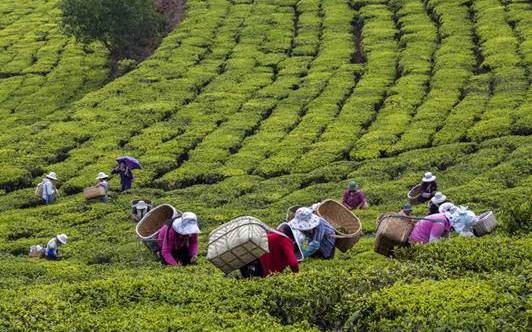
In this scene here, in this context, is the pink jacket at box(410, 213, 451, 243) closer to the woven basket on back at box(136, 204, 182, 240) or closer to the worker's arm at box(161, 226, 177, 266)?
the worker's arm at box(161, 226, 177, 266)

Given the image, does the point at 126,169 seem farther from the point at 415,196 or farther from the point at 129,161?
the point at 415,196

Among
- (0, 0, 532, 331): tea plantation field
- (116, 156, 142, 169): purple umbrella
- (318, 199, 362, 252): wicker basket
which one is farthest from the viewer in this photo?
(116, 156, 142, 169): purple umbrella

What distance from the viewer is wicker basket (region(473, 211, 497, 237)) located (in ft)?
44.7

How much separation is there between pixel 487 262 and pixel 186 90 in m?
28.8

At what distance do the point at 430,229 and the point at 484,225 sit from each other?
100 centimetres

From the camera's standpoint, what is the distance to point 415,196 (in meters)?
20.9

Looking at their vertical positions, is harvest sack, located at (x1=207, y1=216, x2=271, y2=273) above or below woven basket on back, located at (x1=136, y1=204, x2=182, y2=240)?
above

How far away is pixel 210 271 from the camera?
13.1 meters

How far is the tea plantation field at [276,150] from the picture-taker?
9.98 m

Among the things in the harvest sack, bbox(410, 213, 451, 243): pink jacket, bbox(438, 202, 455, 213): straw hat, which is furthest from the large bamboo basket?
the harvest sack

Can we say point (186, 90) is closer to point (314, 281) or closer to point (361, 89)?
point (361, 89)

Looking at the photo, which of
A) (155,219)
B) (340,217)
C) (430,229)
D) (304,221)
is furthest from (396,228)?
(155,219)

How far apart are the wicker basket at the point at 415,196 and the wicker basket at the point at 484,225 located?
21.7 ft

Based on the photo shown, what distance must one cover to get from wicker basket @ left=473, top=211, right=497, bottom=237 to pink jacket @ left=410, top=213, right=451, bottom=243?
52cm
